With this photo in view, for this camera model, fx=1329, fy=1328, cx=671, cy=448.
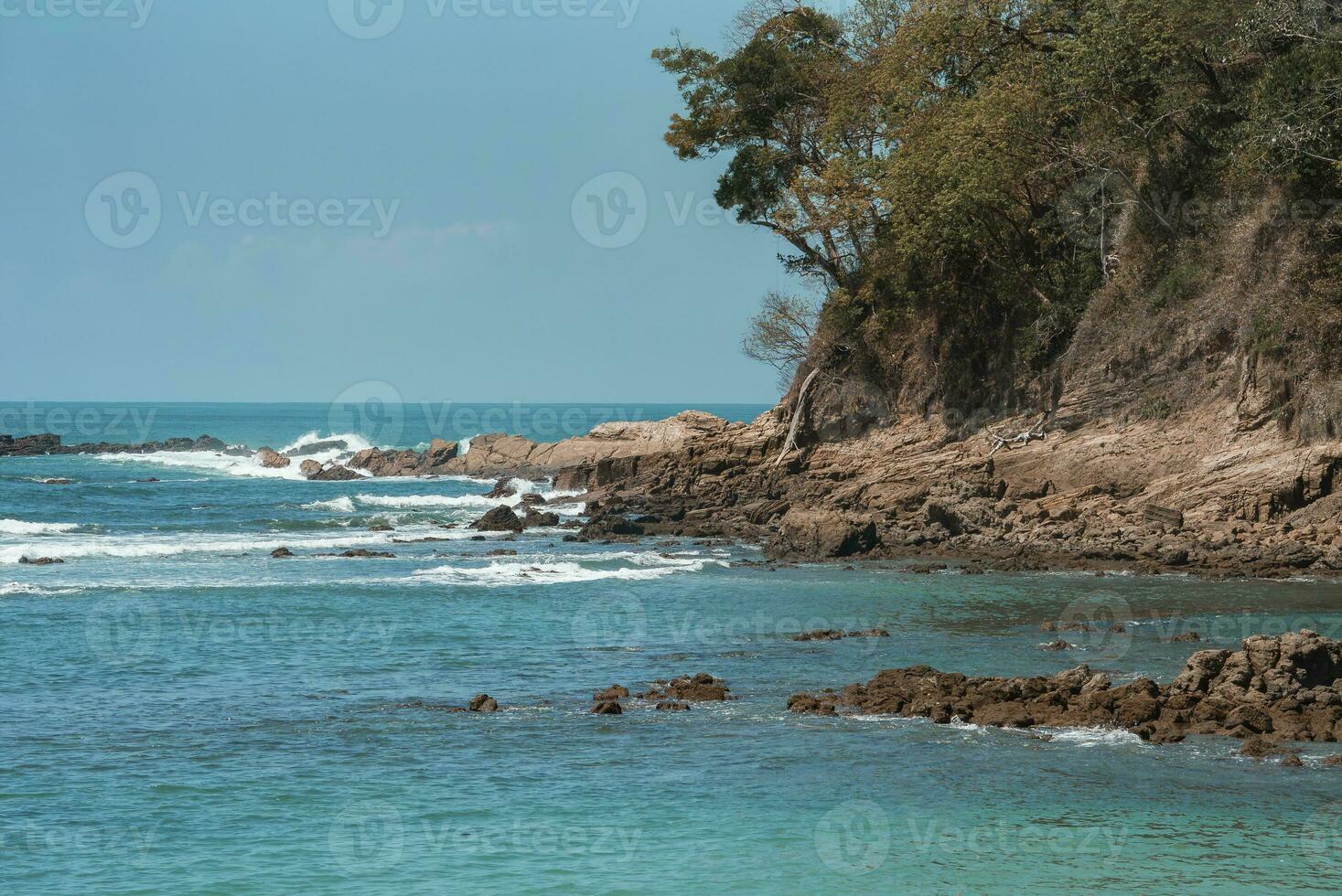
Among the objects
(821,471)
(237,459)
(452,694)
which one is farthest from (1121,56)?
(237,459)

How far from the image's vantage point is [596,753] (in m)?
17.6

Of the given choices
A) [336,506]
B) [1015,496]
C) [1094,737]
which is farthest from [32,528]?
[1094,737]

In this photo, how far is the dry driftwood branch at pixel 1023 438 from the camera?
40.6 metres

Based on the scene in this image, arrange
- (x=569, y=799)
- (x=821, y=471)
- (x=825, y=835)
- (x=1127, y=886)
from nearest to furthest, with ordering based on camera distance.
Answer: (x=1127, y=886) < (x=825, y=835) < (x=569, y=799) < (x=821, y=471)

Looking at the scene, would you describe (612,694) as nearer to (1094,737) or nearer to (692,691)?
(692,691)

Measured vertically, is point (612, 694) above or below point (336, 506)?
below

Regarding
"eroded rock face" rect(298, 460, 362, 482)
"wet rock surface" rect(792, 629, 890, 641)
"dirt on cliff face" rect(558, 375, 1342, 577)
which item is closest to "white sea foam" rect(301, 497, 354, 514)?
"dirt on cliff face" rect(558, 375, 1342, 577)

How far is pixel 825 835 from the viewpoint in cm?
1434

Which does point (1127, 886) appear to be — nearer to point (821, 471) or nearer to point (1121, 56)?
point (1121, 56)

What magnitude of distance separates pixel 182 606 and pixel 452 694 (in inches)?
476

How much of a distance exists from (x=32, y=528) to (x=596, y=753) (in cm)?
3858

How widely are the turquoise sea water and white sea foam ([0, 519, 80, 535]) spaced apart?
15.5 metres

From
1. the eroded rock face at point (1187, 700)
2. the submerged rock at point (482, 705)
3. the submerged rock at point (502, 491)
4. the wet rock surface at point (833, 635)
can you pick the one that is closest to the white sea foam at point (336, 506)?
the submerged rock at point (502, 491)

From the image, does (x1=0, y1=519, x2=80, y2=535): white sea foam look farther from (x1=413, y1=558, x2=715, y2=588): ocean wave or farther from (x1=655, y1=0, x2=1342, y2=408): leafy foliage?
(x1=655, y1=0, x2=1342, y2=408): leafy foliage
